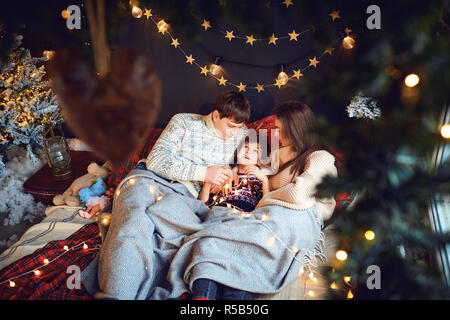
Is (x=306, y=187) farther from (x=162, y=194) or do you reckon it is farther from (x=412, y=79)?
(x=412, y=79)

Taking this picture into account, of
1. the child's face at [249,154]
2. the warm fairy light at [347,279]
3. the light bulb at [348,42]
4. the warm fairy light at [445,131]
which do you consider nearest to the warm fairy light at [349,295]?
the warm fairy light at [347,279]

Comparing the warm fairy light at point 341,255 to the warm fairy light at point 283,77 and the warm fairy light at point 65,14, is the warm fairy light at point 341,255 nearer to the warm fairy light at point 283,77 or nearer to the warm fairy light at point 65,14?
the warm fairy light at point 65,14

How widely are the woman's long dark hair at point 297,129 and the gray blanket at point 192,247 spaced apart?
0.28 meters

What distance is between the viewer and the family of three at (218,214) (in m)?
1.31

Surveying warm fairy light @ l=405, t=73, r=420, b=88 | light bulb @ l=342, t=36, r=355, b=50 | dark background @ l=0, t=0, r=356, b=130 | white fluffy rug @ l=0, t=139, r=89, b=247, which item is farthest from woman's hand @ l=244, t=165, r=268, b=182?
white fluffy rug @ l=0, t=139, r=89, b=247

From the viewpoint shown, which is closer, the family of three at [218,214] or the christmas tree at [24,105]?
the family of three at [218,214]

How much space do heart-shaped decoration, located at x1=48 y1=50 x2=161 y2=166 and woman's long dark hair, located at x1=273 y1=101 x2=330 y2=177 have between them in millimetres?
1355

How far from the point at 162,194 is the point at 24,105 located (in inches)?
47.3

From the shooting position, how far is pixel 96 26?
0.47m

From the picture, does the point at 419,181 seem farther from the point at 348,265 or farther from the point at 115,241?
the point at 115,241

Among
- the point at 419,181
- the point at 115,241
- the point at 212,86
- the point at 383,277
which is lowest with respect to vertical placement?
the point at 383,277

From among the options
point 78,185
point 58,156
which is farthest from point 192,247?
point 58,156

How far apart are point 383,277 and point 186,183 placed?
133cm

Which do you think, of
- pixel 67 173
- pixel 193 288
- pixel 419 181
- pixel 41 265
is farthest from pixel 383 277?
pixel 67 173
